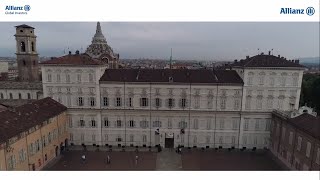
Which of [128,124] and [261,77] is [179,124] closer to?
[128,124]

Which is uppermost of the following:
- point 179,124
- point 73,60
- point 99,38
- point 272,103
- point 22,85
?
point 99,38

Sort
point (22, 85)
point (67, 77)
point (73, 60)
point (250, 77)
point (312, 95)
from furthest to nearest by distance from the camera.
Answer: point (312, 95)
point (22, 85)
point (73, 60)
point (67, 77)
point (250, 77)

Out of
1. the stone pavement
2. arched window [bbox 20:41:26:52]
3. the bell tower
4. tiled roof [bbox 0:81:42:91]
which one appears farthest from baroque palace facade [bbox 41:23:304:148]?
arched window [bbox 20:41:26:52]

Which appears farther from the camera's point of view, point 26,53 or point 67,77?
point 26,53

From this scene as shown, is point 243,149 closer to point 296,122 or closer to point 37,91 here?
point 296,122

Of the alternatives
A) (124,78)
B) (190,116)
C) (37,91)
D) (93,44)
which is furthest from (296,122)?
(93,44)

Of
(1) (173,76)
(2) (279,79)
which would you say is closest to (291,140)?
(2) (279,79)

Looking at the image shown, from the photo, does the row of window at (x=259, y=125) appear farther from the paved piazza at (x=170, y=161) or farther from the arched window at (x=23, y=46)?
the arched window at (x=23, y=46)

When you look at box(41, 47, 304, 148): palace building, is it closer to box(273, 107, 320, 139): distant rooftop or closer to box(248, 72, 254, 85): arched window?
box(248, 72, 254, 85): arched window
